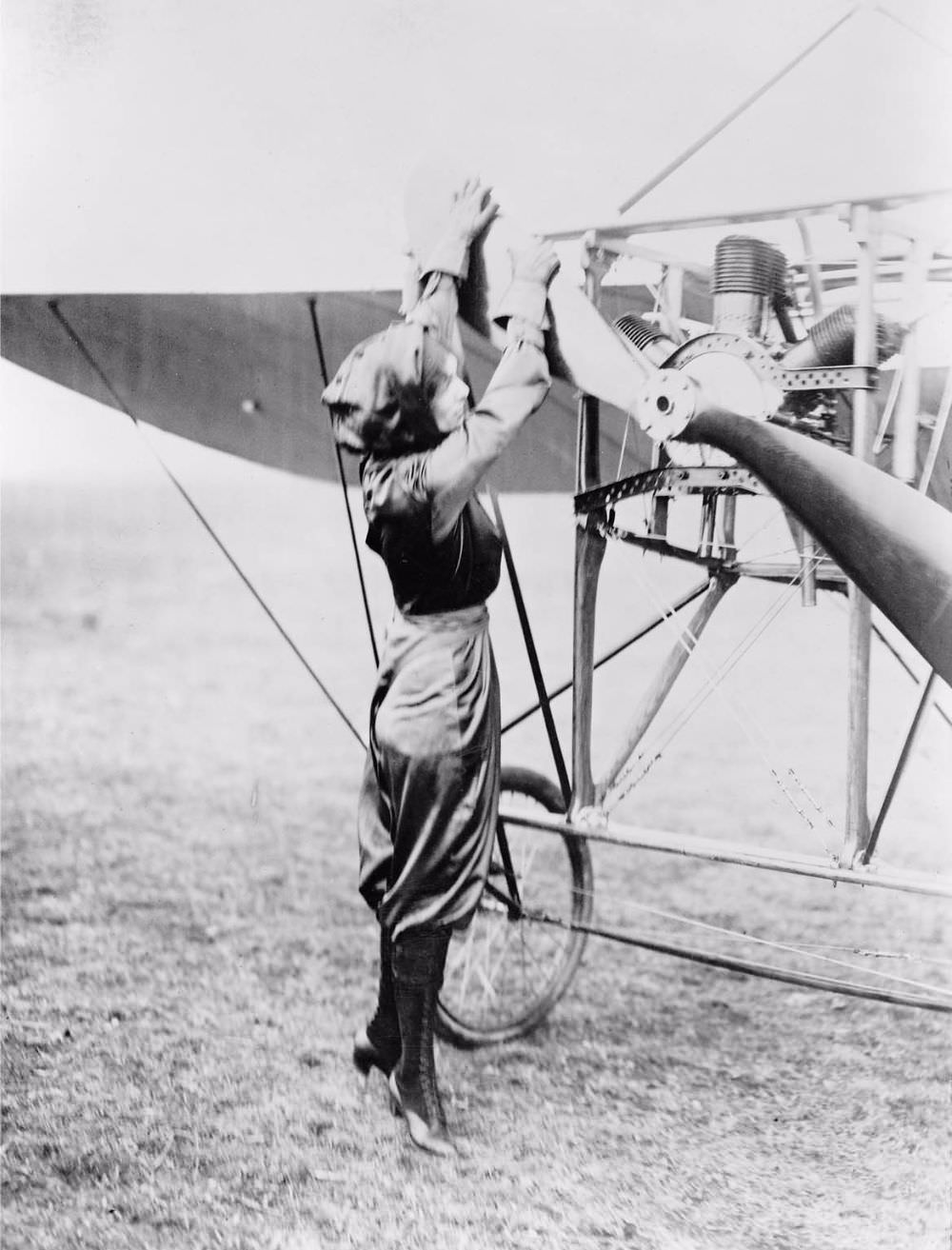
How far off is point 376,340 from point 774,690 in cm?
400

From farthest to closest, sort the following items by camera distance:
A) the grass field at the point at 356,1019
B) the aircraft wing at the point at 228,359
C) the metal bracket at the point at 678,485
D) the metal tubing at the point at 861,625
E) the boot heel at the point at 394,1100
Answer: the aircraft wing at the point at 228,359 < the boot heel at the point at 394,1100 < the grass field at the point at 356,1019 < the metal bracket at the point at 678,485 < the metal tubing at the point at 861,625

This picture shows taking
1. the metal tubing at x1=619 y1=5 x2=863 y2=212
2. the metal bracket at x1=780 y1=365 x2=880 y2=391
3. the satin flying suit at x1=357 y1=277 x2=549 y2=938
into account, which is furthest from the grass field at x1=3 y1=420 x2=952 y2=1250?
the metal tubing at x1=619 y1=5 x2=863 y2=212

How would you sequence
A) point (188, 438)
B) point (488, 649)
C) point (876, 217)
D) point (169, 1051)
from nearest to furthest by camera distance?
point (876, 217), point (488, 649), point (169, 1051), point (188, 438)

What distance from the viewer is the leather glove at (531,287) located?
8.17 ft

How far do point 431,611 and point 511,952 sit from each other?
2.10m

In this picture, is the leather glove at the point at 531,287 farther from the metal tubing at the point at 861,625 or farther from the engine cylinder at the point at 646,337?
the metal tubing at the point at 861,625

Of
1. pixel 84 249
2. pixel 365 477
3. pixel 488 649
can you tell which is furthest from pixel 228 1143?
pixel 84 249

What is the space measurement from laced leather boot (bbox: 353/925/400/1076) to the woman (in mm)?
70

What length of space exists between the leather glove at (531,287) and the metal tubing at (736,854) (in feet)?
4.32

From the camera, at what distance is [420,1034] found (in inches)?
111

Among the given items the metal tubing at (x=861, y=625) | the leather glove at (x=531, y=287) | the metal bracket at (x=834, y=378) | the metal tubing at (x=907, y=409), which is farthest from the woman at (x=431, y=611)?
the metal tubing at (x=907, y=409)

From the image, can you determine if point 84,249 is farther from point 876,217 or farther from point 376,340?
point 876,217

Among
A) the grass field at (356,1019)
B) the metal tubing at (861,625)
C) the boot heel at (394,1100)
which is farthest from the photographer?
the boot heel at (394,1100)

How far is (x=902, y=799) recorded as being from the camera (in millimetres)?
6082
